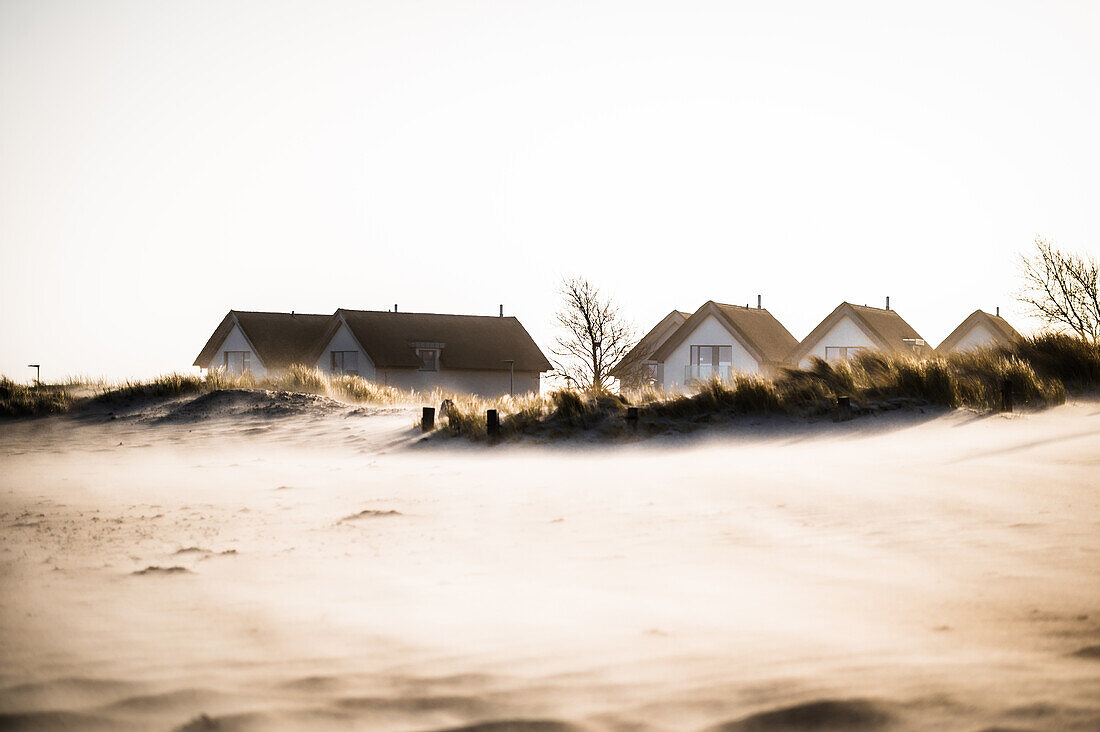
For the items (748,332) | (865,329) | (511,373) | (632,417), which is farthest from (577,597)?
(511,373)

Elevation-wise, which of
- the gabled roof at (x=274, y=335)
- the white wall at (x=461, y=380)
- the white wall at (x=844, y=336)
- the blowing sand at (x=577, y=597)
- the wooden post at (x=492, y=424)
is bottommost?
the blowing sand at (x=577, y=597)

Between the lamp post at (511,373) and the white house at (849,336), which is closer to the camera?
the white house at (849,336)

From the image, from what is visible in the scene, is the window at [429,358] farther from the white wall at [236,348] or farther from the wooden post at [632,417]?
the wooden post at [632,417]

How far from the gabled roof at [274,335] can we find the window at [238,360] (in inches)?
40.7

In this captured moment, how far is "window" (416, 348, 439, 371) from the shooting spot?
43500 mm

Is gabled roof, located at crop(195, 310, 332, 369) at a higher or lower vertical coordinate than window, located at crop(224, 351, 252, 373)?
higher

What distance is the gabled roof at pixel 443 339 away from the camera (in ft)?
139

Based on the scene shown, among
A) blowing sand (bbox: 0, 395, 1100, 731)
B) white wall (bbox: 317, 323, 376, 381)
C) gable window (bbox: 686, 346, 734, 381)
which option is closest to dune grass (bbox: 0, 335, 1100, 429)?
blowing sand (bbox: 0, 395, 1100, 731)

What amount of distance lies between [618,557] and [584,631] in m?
1.76

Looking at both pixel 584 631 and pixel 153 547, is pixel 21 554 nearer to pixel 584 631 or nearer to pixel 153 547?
pixel 153 547

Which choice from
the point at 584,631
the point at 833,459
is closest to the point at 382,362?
the point at 833,459

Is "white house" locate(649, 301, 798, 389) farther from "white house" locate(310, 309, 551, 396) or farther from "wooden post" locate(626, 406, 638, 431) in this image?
"wooden post" locate(626, 406, 638, 431)

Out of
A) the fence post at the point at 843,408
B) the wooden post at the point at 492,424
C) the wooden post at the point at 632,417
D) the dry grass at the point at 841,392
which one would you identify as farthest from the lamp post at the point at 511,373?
the fence post at the point at 843,408

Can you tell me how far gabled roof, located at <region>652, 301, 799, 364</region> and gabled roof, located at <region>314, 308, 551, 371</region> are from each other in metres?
6.91
